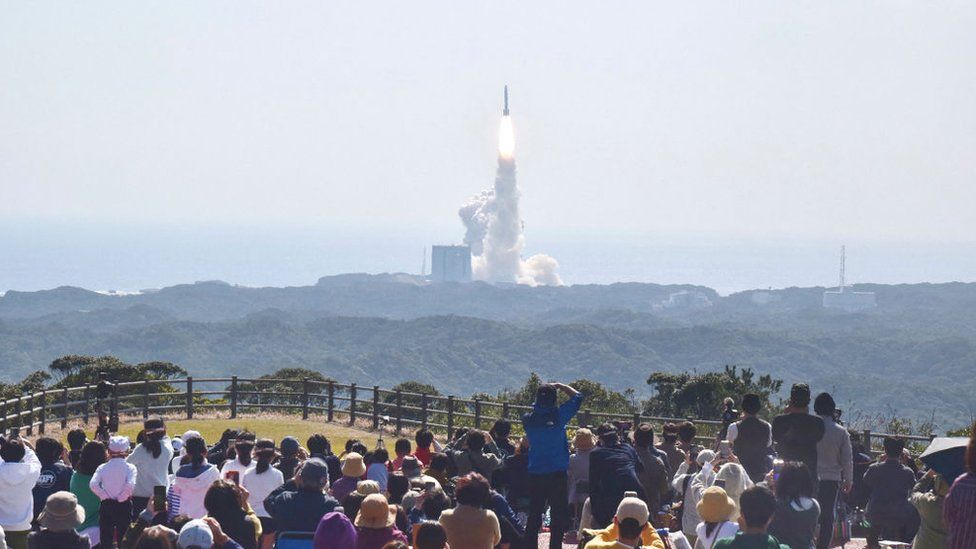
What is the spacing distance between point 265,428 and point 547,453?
53.8 ft

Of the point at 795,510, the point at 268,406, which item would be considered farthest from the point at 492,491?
the point at 268,406

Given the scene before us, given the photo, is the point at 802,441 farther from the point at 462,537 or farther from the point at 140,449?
the point at 140,449

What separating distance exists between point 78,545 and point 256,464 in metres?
2.49

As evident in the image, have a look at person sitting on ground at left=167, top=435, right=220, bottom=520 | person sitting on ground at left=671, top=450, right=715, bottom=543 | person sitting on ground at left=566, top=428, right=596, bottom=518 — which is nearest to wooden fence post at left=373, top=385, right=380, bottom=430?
person sitting on ground at left=566, top=428, right=596, bottom=518

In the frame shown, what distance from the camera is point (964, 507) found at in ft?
26.5

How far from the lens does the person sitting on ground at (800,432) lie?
12836 mm

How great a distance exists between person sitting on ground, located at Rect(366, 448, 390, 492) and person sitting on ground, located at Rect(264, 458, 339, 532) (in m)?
2.37

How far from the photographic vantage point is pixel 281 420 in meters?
29.5

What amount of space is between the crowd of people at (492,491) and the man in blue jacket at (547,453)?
17 millimetres

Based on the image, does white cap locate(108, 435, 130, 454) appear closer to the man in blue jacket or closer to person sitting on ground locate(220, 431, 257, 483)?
person sitting on ground locate(220, 431, 257, 483)

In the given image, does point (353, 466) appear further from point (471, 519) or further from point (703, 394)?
point (703, 394)

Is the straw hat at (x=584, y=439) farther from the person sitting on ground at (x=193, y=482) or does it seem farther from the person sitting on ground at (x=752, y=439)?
the person sitting on ground at (x=193, y=482)

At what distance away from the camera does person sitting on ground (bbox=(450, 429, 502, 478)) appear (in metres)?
13.4

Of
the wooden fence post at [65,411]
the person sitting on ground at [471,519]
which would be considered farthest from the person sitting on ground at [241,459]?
the wooden fence post at [65,411]
